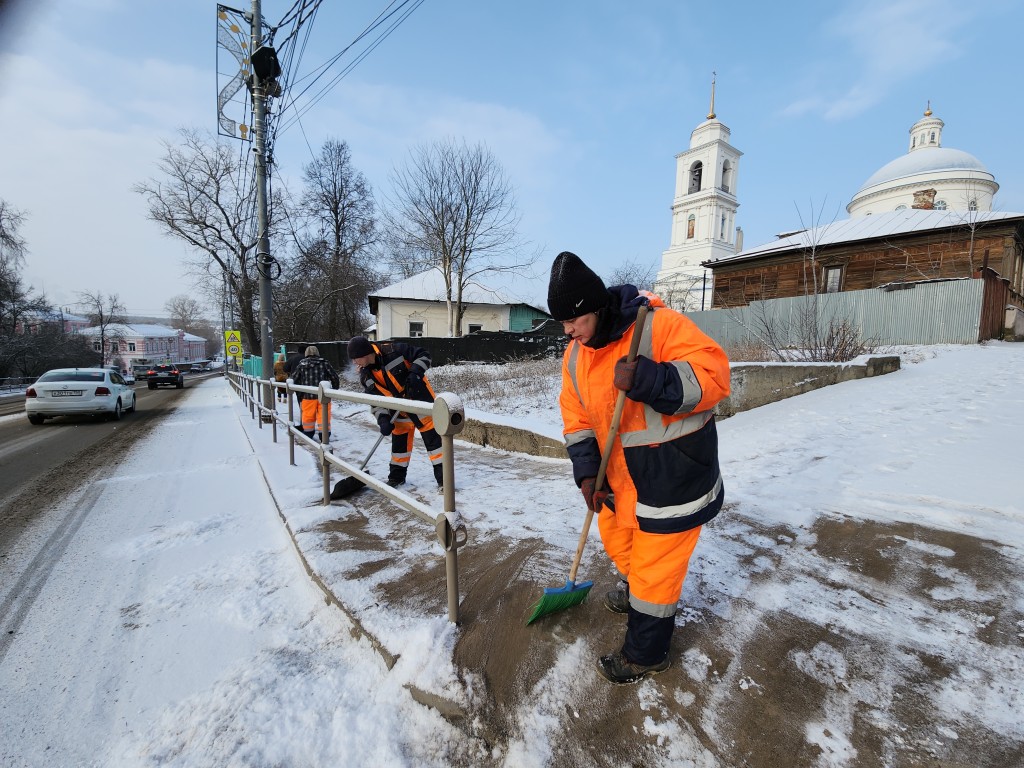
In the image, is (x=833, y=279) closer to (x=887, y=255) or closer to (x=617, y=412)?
(x=887, y=255)

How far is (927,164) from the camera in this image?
35.0 metres

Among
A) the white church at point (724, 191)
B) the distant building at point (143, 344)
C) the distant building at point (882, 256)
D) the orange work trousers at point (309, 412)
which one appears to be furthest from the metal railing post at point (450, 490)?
the distant building at point (143, 344)

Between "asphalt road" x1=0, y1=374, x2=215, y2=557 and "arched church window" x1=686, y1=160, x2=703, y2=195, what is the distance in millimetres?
49933

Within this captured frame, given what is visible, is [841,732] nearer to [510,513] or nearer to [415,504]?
[415,504]

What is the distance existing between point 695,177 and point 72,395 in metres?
52.1

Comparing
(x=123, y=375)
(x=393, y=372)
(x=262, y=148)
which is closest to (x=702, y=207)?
(x=262, y=148)

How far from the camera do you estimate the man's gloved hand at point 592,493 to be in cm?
187

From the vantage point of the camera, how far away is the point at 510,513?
342 centimetres

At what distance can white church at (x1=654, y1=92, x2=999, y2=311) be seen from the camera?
33281mm

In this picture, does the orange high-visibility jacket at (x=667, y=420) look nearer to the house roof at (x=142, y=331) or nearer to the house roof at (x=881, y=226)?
the house roof at (x=881, y=226)

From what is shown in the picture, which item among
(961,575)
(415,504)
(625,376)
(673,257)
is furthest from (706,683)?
(673,257)

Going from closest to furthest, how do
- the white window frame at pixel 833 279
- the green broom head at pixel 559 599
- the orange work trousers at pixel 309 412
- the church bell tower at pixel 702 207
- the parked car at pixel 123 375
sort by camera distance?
the green broom head at pixel 559 599 < the orange work trousers at pixel 309 412 < the parked car at pixel 123 375 < the white window frame at pixel 833 279 < the church bell tower at pixel 702 207

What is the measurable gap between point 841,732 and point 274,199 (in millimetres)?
24874

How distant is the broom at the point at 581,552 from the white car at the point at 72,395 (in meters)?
12.3
